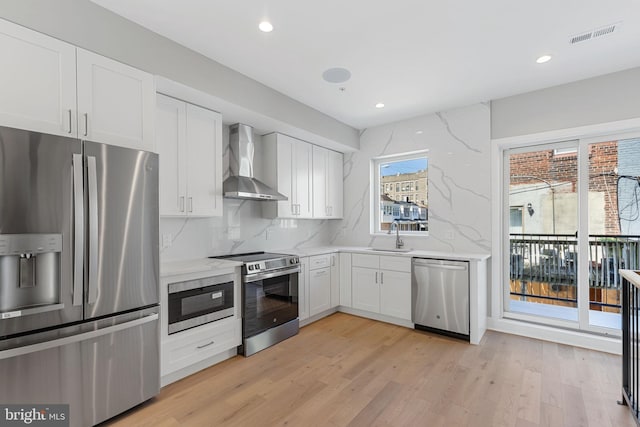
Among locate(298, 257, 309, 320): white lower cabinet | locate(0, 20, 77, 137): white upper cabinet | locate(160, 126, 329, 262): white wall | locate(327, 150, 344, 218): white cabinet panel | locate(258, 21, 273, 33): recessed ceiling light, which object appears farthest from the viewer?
locate(327, 150, 344, 218): white cabinet panel

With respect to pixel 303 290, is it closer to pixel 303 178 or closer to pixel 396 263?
pixel 396 263

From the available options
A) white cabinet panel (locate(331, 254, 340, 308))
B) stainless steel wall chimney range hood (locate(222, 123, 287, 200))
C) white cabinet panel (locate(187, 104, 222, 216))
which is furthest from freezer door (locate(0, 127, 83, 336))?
white cabinet panel (locate(331, 254, 340, 308))

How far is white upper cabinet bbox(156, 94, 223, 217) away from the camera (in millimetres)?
2715

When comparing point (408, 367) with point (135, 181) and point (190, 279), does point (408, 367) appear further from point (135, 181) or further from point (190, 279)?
point (135, 181)

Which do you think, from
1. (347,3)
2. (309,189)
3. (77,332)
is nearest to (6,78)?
(77,332)

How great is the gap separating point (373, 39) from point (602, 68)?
7.79 feet

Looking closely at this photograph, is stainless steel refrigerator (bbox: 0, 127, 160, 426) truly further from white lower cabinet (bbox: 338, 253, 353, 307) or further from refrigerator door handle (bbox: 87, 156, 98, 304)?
white lower cabinet (bbox: 338, 253, 353, 307)

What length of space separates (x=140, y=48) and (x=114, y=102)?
490mm

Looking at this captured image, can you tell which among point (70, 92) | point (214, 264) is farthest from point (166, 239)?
point (70, 92)

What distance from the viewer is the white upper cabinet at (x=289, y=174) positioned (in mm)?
3879

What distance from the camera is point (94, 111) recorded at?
6.70ft

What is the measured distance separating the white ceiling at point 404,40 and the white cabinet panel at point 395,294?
7.22 ft

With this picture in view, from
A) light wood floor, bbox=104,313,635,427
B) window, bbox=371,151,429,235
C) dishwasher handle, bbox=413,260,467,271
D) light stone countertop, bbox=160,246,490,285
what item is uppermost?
window, bbox=371,151,429,235

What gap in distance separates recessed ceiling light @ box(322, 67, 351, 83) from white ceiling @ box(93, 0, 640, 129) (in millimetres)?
69
